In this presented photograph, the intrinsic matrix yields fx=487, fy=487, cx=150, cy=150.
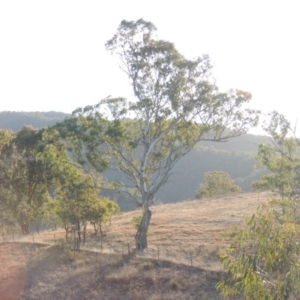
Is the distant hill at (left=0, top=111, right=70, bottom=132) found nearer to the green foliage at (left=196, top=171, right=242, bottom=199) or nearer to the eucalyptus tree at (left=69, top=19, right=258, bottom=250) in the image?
the green foliage at (left=196, top=171, right=242, bottom=199)

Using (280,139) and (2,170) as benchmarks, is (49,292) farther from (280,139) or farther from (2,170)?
(2,170)

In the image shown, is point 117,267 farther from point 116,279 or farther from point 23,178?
point 23,178

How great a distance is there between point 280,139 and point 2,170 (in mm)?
19292

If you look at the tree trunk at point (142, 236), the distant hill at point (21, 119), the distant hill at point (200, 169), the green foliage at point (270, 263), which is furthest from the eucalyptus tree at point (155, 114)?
the distant hill at point (21, 119)

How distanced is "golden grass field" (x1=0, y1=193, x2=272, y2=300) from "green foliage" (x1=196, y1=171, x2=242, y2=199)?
29.9m

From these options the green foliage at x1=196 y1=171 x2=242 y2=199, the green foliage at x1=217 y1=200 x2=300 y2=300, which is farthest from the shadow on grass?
the green foliage at x1=196 y1=171 x2=242 y2=199

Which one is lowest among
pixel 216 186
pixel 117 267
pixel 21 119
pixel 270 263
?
pixel 117 267

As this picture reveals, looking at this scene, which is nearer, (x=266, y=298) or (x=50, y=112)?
(x=266, y=298)

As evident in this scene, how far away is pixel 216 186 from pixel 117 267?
39015 millimetres

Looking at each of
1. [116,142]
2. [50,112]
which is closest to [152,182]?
[116,142]

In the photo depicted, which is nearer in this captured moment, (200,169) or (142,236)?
(142,236)

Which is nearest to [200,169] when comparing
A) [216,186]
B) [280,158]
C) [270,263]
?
[216,186]

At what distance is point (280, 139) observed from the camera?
24.3 meters

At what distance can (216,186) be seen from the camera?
59000 millimetres
